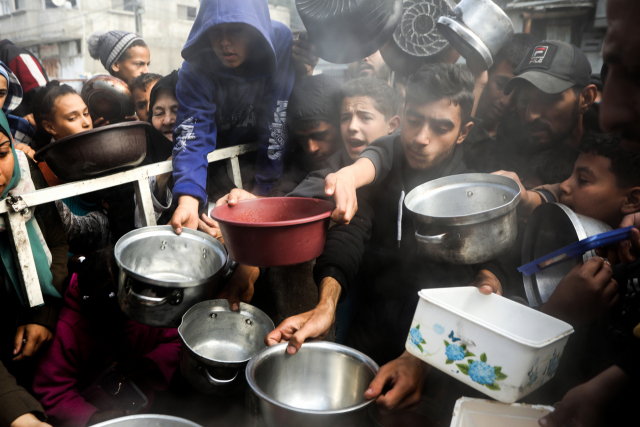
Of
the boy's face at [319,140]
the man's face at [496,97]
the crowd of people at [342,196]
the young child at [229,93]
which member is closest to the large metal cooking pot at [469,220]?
the crowd of people at [342,196]

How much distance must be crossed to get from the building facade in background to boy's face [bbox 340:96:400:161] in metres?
12.1

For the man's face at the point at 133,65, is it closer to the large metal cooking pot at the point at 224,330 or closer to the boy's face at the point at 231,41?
the boy's face at the point at 231,41

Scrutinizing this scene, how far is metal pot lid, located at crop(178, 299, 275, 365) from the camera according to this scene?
1924mm

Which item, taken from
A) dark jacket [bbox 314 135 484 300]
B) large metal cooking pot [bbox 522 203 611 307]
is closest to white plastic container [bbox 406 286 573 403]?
large metal cooking pot [bbox 522 203 611 307]

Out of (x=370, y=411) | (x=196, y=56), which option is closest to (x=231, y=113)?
(x=196, y=56)

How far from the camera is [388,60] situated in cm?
307

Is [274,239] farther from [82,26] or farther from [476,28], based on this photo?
[82,26]

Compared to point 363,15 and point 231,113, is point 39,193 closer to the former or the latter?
point 231,113

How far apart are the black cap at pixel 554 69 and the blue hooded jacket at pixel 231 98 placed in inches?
62.9

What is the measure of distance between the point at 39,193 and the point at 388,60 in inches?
101

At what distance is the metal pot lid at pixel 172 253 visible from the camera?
1.93 meters

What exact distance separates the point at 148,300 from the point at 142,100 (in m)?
2.79

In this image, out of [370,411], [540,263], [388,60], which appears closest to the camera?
[540,263]

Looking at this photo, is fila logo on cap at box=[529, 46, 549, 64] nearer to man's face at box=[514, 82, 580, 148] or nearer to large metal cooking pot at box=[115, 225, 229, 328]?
man's face at box=[514, 82, 580, 148]
